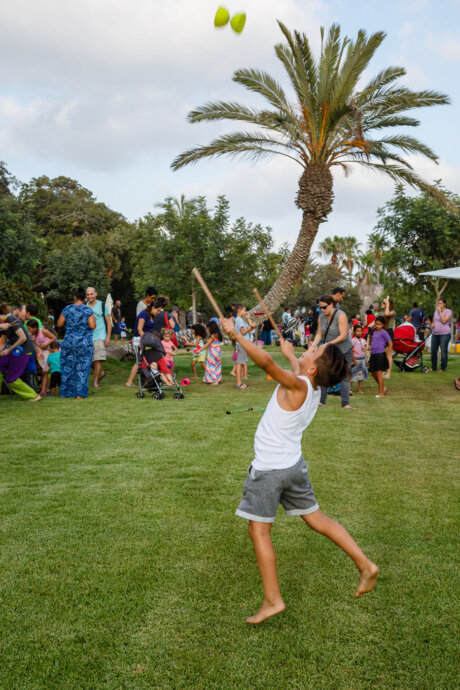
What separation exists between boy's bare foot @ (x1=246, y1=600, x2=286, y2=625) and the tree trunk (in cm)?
1213

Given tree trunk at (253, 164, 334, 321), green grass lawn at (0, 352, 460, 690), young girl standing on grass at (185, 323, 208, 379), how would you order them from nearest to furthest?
green grass lawn at (0, 352, 460, 690), young girl standing on grass at (185, 323, 208, 379), tree trunk at (253, 164, 334, 321)

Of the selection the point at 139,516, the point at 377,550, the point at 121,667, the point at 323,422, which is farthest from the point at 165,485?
the point at 323,422

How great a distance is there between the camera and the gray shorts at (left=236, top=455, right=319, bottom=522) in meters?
2.71

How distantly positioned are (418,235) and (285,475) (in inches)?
892

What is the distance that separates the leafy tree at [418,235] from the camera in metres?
22.5

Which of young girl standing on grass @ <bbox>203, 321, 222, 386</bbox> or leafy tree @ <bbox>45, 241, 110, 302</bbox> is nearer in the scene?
young girl standing on grass @ <bbox>203, 321, 222, 386</bbox>

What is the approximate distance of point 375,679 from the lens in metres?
2.33

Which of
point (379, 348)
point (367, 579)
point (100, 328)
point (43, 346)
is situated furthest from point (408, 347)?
point (367, 579)

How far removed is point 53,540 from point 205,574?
1102mm

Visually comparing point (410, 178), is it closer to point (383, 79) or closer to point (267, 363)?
point (383, 79)

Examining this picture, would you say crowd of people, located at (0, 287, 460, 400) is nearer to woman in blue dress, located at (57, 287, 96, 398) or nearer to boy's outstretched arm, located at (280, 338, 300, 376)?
woman in blue dress, located at (57, 287, 96, 398)

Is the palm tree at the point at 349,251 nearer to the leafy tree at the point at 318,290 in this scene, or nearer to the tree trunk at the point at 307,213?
the leafy tree at the point at 318,290

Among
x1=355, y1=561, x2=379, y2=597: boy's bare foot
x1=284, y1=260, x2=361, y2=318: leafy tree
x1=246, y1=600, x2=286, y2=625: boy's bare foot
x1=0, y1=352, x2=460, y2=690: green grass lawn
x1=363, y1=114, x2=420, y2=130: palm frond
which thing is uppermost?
x1=363, y1=114, x2=420, y2=130: palm frond

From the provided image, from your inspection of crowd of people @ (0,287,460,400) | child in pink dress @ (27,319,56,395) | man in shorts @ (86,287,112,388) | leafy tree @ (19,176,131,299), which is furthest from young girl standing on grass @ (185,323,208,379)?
leafy tree @ (19,176,131,299)
